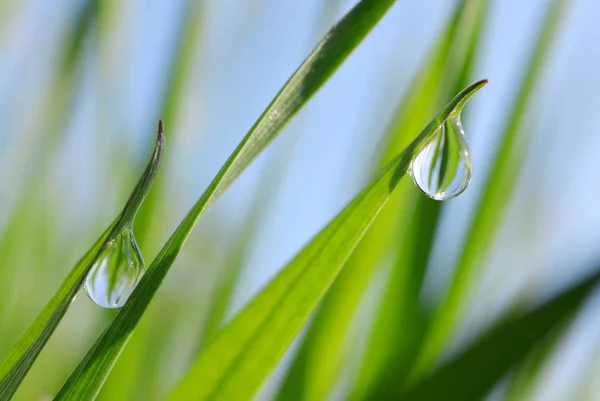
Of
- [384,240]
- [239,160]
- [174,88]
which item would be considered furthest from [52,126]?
[239,160]

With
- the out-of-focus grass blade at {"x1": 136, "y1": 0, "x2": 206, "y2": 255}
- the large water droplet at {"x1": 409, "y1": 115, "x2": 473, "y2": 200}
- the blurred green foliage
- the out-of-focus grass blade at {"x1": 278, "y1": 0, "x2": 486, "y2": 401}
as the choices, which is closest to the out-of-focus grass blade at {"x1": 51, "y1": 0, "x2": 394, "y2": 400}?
the blurred green foliage

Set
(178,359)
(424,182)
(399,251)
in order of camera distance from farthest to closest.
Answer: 1. (178,359)
2. (399,251)
3. (424,182)

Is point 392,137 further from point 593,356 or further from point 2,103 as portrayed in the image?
point 2,103

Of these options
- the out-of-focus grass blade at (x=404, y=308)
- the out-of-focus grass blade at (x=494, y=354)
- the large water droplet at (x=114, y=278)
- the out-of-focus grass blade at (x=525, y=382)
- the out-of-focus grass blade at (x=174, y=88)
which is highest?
the out-of-focus grass blade at (x=174, y=88)

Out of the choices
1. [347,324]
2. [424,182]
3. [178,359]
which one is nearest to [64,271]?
[178,359]

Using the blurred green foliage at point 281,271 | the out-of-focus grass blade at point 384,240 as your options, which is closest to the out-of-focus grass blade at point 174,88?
the blurred green foliage at point 281,271

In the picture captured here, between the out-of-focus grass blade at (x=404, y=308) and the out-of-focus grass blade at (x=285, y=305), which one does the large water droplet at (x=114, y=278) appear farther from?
the out-of-focus grass blade at (x=404, y=308)
